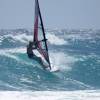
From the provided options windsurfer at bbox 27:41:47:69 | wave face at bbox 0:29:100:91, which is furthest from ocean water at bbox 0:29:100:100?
windsurfer at bbox 27:41:47:69

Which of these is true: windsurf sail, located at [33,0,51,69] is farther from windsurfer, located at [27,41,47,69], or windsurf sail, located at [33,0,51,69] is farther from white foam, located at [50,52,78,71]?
white foam, located at [50,52,78,71]

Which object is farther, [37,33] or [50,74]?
[50,74]

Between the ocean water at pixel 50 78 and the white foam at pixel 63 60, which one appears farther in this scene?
the white foam at pixel 63 60

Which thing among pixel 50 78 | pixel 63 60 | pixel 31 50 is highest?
pixel 31 50

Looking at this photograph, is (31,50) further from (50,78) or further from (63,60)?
(63,60)

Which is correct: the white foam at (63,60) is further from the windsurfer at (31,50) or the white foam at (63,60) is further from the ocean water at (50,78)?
the windsurfer at (31,50)

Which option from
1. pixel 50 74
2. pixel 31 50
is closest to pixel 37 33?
pixel 31 50

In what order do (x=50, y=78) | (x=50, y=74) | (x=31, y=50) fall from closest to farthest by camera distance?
Result: (x=31, y=50) → (x=50, y=78) → (x=50, y=74)

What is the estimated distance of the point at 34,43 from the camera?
44562 mm

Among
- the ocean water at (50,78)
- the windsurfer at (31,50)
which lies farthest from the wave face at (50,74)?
the windsurfer at (31,50)

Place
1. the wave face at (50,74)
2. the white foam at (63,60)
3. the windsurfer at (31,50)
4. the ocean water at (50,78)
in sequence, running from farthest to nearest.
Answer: the white foam at (63,60) → the wave face at (50,74) → the ocean water at (50,78) → the windsurfer at (31,50)

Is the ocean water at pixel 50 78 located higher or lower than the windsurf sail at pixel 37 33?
lower

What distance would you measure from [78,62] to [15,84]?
22663 mm

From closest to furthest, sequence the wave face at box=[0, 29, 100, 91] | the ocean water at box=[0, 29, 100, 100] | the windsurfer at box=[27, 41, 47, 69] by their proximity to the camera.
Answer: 1. the windsurfer at box=[27, 41, 47, 69]
2. the ocean water at box=[0, 29, 100, 100]
3. the wave face at box=[0, 29, 100, 91]
